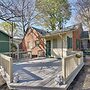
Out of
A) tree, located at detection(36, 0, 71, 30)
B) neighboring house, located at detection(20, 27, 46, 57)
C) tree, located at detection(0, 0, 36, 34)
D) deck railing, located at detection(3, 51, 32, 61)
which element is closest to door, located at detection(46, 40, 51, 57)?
neighboring house, located at detection(20, 27, 46, 57)

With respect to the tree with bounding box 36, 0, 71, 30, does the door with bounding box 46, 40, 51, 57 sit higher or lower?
lower

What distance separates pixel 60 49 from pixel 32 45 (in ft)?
16.4

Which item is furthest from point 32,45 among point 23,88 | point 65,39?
point 23,88

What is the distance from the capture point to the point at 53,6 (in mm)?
28125

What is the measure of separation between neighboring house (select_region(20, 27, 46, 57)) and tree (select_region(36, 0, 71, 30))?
516cm

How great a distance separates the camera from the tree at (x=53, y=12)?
27084 millimetres

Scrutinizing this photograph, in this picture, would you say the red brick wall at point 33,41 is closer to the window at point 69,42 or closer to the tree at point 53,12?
the window at point 69,42

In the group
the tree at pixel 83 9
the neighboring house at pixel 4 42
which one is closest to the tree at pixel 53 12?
the tree at pixel 83 9

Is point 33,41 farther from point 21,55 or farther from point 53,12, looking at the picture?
point 53,12

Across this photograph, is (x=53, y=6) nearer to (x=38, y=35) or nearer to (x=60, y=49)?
(x=38, y=35)

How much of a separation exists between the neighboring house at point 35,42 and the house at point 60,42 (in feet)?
3.62

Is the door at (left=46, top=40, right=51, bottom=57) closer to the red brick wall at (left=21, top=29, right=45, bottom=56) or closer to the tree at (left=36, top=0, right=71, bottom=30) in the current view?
the red brick wall at (left=21, top=29, right=45, bottom=56)

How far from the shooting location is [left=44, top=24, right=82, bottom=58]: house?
19.4 m

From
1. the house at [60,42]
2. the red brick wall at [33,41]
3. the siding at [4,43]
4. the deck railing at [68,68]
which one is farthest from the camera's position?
the red brick wall at [33,41]
